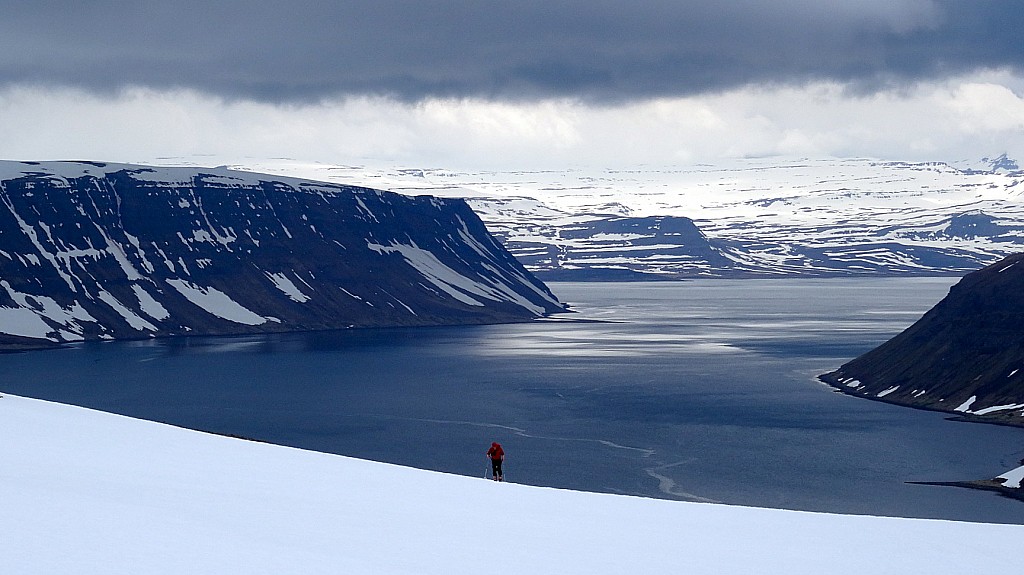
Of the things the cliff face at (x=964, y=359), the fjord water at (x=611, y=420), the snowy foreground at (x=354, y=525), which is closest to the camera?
the snowy foreground at (x=354, y=525)

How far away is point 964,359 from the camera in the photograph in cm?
13525

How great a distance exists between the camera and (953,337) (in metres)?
141

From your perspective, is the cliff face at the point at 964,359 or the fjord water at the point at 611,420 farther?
the cliff face at the point at 964,359

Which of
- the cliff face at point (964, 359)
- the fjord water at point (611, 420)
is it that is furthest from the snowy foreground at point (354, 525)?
the cliff face at point (964, 359)

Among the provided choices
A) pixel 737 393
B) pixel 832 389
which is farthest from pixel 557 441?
pixel 832 389

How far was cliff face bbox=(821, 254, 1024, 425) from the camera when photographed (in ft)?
407

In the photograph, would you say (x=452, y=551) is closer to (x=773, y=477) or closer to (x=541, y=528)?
(x=541, y=528)

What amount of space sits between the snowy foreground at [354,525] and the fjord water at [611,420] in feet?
8.51

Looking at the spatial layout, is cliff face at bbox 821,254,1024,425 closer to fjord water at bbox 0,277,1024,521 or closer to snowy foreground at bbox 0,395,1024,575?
fjord water at bbox 0,277,1024,521

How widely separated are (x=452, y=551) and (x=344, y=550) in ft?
6.70

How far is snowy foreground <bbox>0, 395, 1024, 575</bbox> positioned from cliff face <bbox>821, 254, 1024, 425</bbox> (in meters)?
93.9

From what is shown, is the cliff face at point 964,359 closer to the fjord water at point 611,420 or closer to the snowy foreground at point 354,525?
the fjord water at point 611,420

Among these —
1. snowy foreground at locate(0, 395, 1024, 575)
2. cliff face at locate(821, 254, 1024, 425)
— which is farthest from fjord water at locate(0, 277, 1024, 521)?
cliff face at locate(821, 254, 1024, 425)

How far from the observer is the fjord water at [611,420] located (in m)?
Result: 82.2
